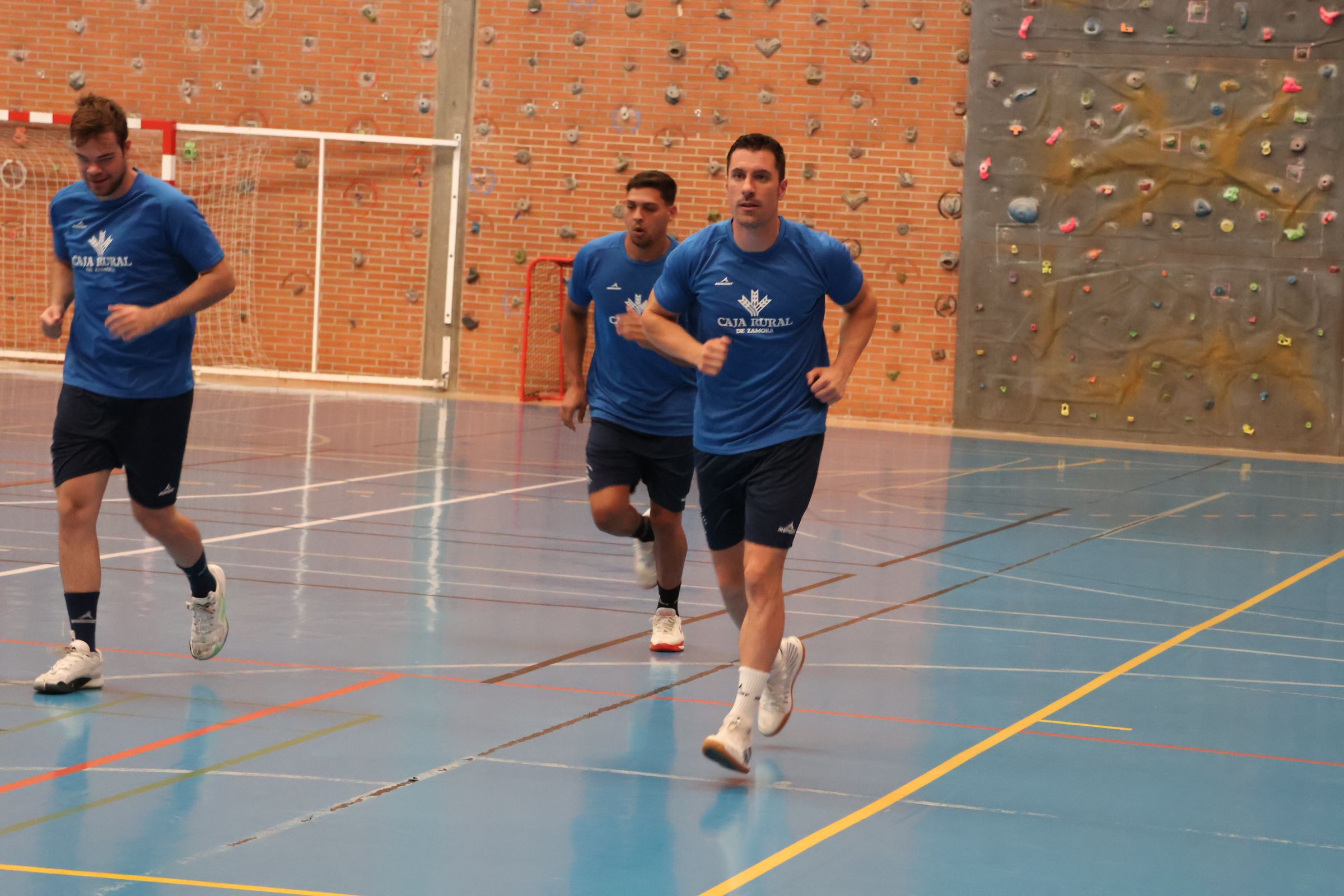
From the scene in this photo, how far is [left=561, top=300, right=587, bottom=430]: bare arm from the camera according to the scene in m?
6.65

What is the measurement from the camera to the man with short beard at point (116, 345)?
5.33m

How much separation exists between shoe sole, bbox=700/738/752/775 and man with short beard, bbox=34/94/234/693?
6.81ft

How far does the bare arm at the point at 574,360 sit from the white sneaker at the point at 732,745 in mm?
2304

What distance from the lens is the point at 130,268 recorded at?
17.6ft

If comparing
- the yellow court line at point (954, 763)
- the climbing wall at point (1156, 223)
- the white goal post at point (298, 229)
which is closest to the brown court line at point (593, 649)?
the yellow court line at point (954, 763)

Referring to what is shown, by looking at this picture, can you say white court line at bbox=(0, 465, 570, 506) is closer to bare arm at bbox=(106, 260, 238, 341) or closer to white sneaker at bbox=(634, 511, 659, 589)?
white sneaker at bbox=(634, 511, 659, 589)

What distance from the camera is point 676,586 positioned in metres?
6.45

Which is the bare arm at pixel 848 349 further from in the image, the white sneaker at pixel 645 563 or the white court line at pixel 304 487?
the white court line at pixel 304 487

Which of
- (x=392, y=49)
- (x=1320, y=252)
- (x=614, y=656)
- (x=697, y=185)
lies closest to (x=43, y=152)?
(x=392, y=49)

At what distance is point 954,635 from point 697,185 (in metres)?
11.8

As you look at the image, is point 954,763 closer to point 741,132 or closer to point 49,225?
point 741,132

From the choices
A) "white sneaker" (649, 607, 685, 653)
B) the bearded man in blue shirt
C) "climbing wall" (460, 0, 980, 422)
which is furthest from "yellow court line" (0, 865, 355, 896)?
"climbing wall" (460, 0, 980, 422)

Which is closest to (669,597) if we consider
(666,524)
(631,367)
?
(666,524)

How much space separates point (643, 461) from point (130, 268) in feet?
6.95
